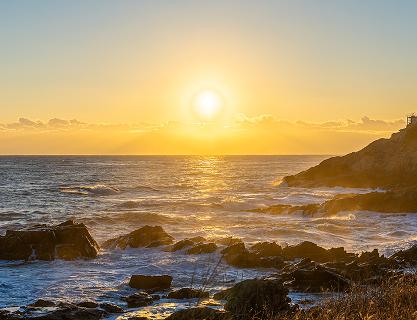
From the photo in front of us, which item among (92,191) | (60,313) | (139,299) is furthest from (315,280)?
(92,191)

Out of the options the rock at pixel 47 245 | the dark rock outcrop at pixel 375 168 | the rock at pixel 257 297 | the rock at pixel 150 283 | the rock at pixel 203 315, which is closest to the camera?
the rock at pixel 203 315

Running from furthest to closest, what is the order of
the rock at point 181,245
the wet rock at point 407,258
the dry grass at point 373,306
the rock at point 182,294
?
the rock at point 181,245 → the wet rock at point 407,258 → the rock at point 182,294 → the dry grass at point 373,306

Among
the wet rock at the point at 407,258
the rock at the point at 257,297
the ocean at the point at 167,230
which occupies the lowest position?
the ocean at the point at 167,230

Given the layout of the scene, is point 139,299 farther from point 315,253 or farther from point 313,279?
point 315,253

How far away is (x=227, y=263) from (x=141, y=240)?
6447 millimetres

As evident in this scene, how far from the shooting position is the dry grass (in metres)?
7.35

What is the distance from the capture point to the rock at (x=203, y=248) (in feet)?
79.5

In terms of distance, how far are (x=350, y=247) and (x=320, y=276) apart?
1044cm

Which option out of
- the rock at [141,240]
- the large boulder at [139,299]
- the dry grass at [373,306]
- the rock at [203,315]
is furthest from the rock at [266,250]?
the dry grass at [373,306]

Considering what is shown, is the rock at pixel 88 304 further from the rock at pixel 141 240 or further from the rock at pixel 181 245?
the rock at pixel 141 240

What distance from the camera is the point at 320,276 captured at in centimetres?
1662

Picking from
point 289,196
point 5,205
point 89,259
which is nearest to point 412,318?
point 89,259

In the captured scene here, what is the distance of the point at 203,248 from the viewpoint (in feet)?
80.4

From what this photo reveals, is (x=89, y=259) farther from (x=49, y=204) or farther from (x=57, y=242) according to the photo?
(x=49, y=204)
